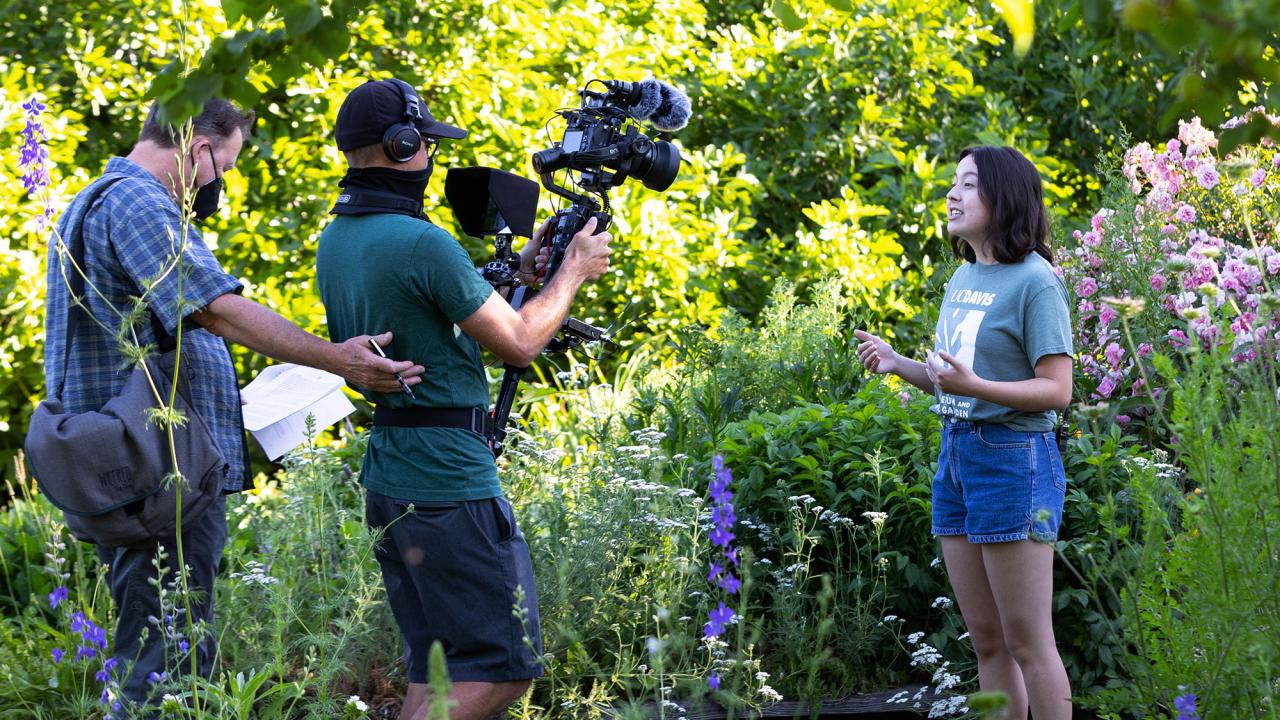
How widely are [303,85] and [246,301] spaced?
12.9ft

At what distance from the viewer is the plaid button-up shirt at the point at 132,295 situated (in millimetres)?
2826

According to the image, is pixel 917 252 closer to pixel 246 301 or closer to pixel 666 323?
pixel 666 323

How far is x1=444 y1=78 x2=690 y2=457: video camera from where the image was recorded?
123 inches

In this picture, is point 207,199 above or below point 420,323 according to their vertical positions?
above

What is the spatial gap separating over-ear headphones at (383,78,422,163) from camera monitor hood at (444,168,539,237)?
0.34m

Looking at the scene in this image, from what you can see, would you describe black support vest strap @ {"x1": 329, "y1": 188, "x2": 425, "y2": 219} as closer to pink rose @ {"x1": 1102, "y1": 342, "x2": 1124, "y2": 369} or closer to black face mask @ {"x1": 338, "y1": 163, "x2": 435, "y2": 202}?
black face mask @ {"x1": 338, "y1": 163, "x2": 435, "y2": 202}

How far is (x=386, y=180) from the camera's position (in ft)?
9.13

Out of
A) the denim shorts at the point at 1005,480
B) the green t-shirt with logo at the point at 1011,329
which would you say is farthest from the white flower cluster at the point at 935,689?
the green t-shirt with logo at the point at 1011,329

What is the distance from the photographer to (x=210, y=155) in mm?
3137

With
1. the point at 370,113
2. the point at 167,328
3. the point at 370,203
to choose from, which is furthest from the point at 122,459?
the point at 370,113

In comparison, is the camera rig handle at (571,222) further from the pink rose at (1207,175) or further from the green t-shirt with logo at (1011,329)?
the pink rose at (1207,175)

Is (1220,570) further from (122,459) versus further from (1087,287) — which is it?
(1087,287)

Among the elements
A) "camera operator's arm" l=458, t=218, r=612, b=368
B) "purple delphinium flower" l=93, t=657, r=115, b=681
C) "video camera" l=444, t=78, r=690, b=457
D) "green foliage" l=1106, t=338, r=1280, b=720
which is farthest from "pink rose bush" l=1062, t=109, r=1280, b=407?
"purple delphinium flower" l=93, t=657, r=115, b=681

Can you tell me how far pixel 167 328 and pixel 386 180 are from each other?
0.60m
